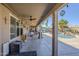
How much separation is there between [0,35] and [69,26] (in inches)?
417

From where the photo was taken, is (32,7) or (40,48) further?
(40,48)

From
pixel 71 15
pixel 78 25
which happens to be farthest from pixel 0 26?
pixel 71 15

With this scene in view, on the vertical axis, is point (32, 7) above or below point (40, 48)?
above

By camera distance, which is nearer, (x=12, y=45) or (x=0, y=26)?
(x=0, y=26)

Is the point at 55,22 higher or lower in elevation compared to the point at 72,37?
higher

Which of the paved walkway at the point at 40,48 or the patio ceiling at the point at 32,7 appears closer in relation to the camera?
the patio ceiling at the point at 32,7

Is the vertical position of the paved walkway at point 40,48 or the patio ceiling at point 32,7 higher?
the patio ceiling at point 32,7

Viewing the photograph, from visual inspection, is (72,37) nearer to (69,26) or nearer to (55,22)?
(69,26)

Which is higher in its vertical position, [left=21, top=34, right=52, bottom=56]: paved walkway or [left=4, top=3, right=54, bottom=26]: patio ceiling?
[left=4, top=3, right=54, bottom=26]: patio ceiling

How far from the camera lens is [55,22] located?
598 cm

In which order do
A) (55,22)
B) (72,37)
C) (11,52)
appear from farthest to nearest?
(72,37), (11,52), (55,22)

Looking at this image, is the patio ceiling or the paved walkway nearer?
the patio ceiling

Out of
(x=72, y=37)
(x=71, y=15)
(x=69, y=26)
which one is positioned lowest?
(x=72, y=37)

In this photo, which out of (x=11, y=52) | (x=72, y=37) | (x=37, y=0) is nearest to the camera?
(x=37, y=0)
